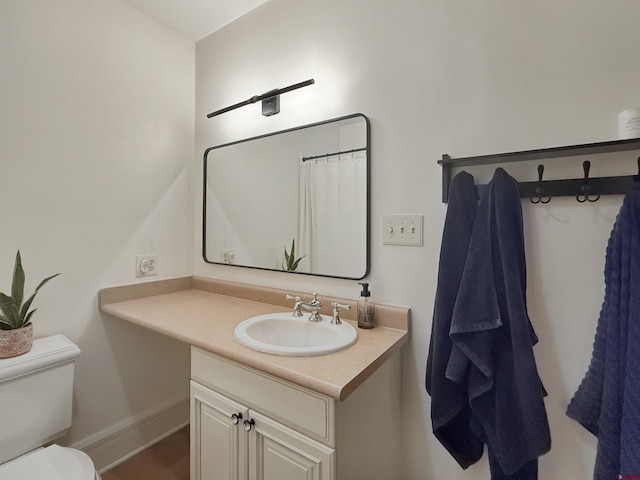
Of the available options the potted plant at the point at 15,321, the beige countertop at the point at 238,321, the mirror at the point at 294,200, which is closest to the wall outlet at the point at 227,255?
the mirror at the point at 294,200

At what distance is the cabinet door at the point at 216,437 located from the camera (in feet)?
3.54

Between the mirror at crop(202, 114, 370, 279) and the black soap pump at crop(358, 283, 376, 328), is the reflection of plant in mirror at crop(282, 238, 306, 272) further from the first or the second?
the black soap pump at crop(358, 283, 376, 328)

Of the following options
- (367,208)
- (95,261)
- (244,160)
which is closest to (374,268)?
(367,208)

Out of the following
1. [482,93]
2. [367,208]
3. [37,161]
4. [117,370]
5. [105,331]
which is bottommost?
[117,370]

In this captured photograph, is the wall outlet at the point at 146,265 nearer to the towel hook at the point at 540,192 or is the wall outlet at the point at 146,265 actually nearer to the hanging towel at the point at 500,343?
the hanging towel at the point at 500,343

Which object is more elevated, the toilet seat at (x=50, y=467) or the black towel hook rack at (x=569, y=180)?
the black towel hook rack at (x=569, y=180)

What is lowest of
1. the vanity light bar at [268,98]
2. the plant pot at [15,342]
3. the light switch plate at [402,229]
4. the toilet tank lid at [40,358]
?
the toilet tank lid at [40,358]

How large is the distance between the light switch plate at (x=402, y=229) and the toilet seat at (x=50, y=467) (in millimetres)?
1348

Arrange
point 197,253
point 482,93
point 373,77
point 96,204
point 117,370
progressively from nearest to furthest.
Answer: point 482,93 → point 373,77 → point 96,204 → point 117,370 → point 197,253

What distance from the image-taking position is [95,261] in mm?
1585

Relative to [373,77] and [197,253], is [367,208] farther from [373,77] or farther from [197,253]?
[197,253]

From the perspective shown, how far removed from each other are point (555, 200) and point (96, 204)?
6.43 feet

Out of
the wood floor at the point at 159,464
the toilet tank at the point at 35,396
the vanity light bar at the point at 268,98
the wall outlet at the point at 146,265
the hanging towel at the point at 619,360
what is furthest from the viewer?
the wall outlet at the point at 146,265

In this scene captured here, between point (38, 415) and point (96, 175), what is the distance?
3.50ft
